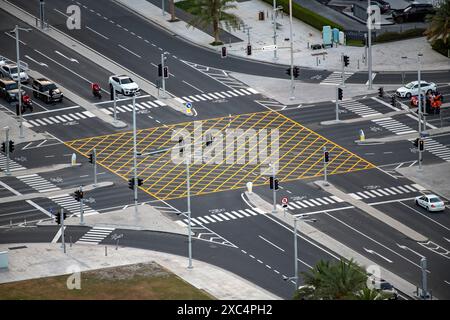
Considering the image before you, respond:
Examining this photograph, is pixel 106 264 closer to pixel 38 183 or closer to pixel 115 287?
pixel 115 287

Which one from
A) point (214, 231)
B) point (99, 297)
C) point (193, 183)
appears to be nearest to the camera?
point (99, 297)

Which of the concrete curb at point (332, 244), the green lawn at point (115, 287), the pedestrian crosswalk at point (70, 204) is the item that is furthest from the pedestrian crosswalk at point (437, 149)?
the green lawn at point (115, 287)

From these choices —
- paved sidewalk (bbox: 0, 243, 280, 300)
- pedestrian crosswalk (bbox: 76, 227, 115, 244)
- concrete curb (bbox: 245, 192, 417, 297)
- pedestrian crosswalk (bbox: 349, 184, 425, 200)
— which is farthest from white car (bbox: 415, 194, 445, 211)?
pedestrian crosswalk (bbox: 76, 227, 115, 244)

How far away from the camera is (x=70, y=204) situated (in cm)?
17625

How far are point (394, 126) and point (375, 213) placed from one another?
25107mm

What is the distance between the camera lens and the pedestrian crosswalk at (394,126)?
194837mm

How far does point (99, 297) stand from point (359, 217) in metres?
32.7

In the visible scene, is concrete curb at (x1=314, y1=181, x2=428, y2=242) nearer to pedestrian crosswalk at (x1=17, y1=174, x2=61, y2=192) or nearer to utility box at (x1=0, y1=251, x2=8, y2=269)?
pedestrian crosswalk at (x1=17, y1=174, x2=61, y2=192)

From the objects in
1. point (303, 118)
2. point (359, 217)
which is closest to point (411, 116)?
point (303, 118)

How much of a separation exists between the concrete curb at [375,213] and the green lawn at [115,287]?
25.2 m

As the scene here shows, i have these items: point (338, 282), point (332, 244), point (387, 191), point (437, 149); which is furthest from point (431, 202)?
point (338, 282)
